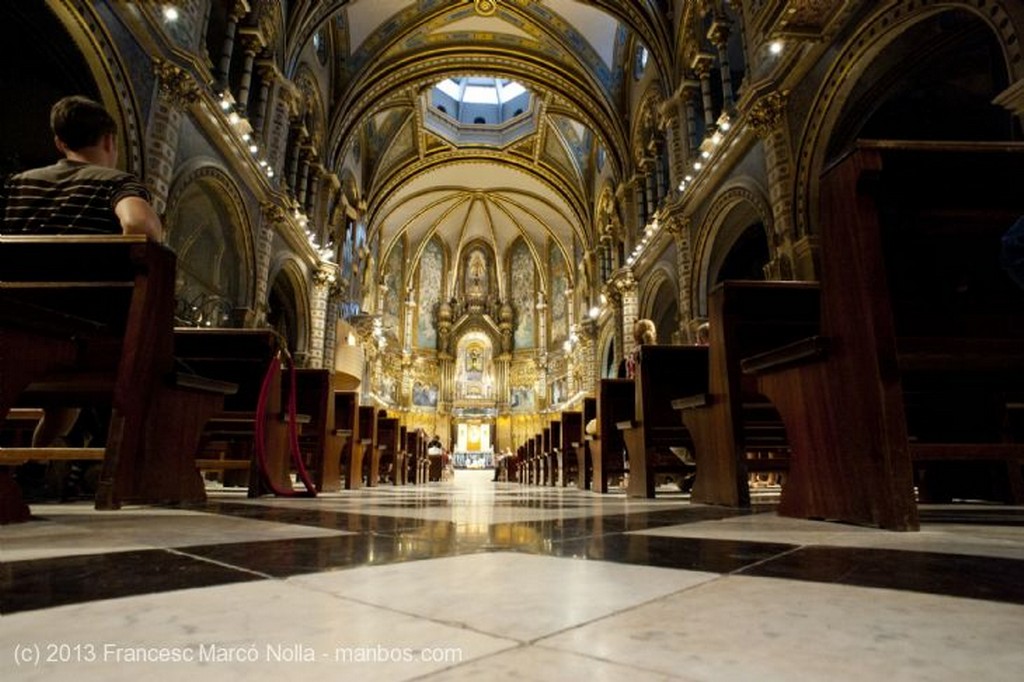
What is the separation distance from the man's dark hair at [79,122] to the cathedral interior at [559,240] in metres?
1.55

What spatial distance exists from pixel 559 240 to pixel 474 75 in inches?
373

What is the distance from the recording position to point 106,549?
1.12 meters

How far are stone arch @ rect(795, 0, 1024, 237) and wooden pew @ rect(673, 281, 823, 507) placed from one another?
2710 millimetres

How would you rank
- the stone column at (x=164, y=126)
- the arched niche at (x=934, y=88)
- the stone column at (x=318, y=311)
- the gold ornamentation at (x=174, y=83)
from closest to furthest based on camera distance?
1. the arched niche at (x=934, y=88)
2. the stone column at (x=164, y=126)
3. the gold ornamentation at (x=174, y=83)
4. the stone column at (x=318, y=311)

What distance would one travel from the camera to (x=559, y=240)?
2356 centimetres

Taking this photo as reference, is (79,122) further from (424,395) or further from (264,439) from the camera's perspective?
(424,395)

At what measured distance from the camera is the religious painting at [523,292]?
25.9 meters

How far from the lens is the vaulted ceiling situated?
1367 centimetres

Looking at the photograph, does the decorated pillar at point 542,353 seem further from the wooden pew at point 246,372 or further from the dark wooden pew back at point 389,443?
the wooden pew at point 246,372

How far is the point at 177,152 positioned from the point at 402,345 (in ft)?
58.2

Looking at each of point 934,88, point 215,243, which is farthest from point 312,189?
point 934,88

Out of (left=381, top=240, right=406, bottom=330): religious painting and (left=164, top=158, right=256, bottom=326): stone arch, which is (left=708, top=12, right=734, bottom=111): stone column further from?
(left=381, top=240, right=406, bottom=330): religious painting

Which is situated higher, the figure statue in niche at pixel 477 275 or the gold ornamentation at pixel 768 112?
the figure statue in niche at pixel 477 275

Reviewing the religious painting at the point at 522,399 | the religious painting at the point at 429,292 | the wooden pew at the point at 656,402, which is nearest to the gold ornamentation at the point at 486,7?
the religious painting at the point at 429,292
